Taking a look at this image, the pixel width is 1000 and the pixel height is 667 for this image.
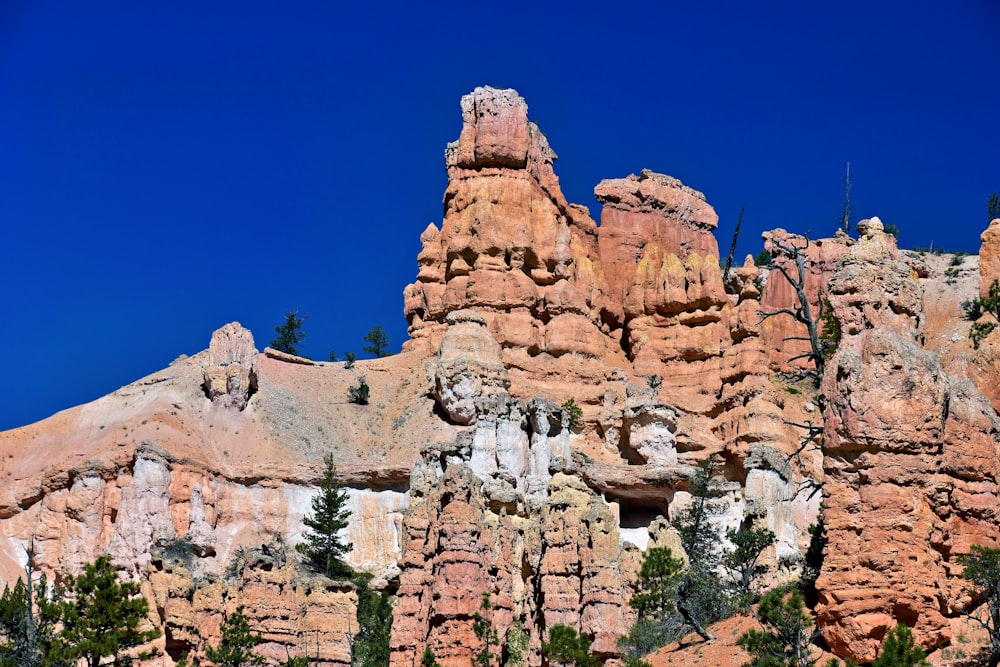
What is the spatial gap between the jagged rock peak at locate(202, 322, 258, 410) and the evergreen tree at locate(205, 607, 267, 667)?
28576 mm

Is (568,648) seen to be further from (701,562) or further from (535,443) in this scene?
(535,443)

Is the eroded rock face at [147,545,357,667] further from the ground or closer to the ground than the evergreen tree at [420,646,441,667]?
further from the ground

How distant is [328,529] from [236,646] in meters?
22.2

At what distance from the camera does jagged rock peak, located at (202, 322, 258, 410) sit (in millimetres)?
72625

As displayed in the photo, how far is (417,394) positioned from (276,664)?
32.9 metres

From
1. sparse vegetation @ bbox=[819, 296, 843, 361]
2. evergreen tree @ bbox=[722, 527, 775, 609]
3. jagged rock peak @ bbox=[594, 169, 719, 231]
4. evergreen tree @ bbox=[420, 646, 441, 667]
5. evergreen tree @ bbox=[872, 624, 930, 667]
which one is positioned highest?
jagged rock peak @ bbox=[594, 169, 719, 231]

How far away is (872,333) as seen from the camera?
29.2 m

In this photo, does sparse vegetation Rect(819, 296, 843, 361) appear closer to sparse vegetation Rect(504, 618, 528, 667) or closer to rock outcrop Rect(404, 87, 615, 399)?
sparse vegetation Rect(504, 618, 528, 667)

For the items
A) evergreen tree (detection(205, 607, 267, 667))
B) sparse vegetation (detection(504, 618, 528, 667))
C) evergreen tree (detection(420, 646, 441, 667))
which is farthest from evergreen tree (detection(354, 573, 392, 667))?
sparse vegetation (detection(504, 618, 528, 667))

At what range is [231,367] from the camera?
2867 inches

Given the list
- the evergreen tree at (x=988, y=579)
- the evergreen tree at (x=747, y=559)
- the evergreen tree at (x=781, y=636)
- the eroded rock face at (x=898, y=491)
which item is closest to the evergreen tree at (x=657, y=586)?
the evergreen tree at (x=747, y=559)

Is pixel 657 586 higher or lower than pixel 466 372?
lower

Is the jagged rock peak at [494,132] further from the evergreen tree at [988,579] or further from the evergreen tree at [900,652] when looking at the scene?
the evergreen tree at [900,652]

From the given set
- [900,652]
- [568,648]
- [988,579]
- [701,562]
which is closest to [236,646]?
[568,648]
